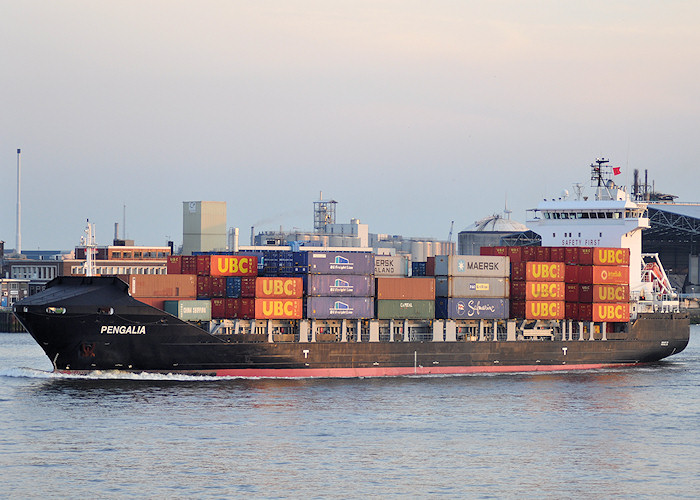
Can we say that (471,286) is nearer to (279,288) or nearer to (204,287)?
(279,288)

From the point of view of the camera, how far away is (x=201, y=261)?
56719 millimetres

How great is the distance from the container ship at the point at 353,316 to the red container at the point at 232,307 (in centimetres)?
6

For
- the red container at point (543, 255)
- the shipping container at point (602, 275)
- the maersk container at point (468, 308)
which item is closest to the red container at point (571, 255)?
the shipping container at point (602, 275)

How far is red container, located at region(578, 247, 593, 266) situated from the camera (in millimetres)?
64062

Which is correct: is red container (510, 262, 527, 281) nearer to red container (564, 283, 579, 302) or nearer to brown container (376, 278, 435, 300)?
red container (564, 283, 579, 302)

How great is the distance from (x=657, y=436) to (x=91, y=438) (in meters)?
21.4

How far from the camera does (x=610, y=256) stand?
64.6 m

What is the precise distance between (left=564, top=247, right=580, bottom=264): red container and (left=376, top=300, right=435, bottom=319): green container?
1031cm

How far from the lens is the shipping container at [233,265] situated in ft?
184

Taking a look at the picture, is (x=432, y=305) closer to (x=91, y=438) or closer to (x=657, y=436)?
(x=657, y=436)

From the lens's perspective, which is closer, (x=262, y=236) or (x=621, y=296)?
(x=621, y=296)

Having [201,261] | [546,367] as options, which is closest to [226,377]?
[201,261]

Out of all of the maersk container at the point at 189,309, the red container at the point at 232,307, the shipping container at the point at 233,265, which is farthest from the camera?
the shipping container at the point at 233,265

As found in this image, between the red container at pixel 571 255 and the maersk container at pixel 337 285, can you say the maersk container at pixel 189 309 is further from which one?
the red container at pixel 571 255
